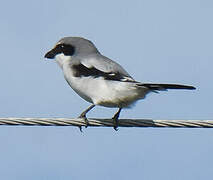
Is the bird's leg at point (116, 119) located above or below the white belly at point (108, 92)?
below

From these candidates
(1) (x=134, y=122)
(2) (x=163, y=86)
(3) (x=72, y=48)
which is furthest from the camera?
(3) (x=72, y=48)

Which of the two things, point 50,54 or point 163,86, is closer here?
point 163,86

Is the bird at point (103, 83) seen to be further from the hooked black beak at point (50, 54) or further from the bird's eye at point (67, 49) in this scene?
the hooked black beak at point (50, 54)

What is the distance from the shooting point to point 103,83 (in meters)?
6.86

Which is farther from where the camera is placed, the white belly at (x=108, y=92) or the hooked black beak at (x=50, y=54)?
the hooked black beak at (x=50, y=54)

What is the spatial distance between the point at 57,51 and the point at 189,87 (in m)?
2.00

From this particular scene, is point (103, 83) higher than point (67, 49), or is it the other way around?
point (67, 49)

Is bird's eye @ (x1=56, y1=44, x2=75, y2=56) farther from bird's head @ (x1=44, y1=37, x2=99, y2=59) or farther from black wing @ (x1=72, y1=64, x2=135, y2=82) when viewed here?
black wing @ (x1=72, y1=64, x2=135, y2=82)

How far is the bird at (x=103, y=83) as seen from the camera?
670 centimetres

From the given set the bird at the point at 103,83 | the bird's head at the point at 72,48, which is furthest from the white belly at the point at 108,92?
the bird's head at the point at 72,48

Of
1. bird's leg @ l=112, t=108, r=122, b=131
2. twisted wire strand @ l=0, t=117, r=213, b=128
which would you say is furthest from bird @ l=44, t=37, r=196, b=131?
twisted wire strand @ l=0, t=117, r=213, b=128

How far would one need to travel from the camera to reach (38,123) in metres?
5.75

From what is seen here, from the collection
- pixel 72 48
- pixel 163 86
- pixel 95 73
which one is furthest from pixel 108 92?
pixel 72 48

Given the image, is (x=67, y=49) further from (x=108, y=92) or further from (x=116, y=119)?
(x=116, y=119)
